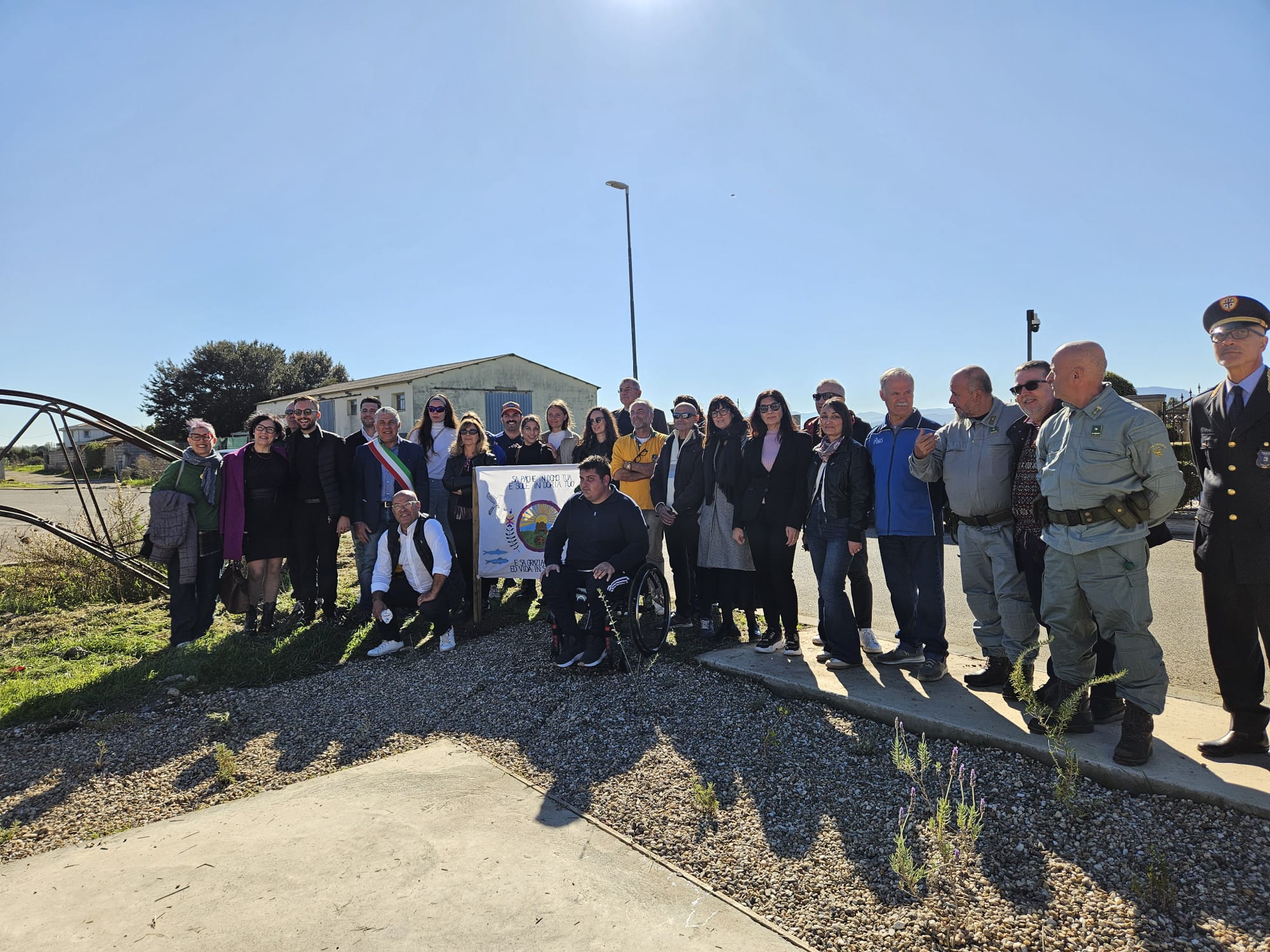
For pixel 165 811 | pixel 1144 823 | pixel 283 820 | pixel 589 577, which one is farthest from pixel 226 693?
pixel 1144 823

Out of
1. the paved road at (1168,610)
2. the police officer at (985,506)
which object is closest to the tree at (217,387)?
the paved road at (1168,610)

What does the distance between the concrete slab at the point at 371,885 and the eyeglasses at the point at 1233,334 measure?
3.22 metres

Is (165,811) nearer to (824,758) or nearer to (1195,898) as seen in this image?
(824,758)

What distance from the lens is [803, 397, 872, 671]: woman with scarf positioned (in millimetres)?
4914

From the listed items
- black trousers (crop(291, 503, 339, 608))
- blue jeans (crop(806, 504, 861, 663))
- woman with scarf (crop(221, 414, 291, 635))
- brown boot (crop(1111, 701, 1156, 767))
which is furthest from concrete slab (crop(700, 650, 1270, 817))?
woman with scarf (crop(221, 414, 291, 635))

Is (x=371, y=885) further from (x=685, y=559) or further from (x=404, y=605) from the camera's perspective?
(x=685, y=559)

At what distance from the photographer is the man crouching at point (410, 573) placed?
20.3 feet

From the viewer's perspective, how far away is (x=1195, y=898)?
2.52 metres

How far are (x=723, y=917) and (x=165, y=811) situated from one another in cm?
284

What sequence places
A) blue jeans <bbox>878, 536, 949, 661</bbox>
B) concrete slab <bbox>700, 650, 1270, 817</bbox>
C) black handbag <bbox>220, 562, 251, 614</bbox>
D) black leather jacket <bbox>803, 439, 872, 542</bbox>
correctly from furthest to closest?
black handbag <bbox>220, 562, 251, 614</bbox> < black leather jacket <bbox>803, 439, 872, 542</bbox> < blue jeans <bbox>878, 536, 949, 661</bbox> < concrete slab <bbox>700, 650, 1270, 817</bbox>

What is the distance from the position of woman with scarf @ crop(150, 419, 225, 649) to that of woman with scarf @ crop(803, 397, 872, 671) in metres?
5.17

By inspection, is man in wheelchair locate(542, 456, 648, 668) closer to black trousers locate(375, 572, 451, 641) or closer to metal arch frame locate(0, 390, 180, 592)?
black trousers locate(375, 572, 451, 641)

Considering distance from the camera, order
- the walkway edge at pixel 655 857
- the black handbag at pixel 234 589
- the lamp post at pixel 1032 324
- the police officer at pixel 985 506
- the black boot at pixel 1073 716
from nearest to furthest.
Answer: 1. the walkway edge at pixel 655 857
2. the black boot at pixel 1073 716
3. the police officer at pixel 985 506
4. the black handbag at pixel 234 589
5. the lamp post at pixel 1032 324

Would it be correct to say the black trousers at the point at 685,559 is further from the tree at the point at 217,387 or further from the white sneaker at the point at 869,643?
the tree at the point at 217,387
